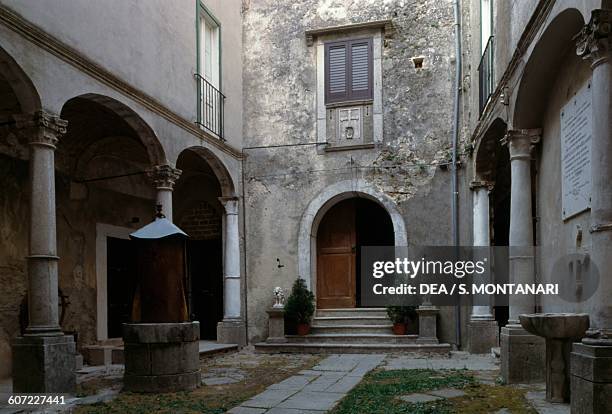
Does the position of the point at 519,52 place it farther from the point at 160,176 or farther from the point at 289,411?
the point at 160,176

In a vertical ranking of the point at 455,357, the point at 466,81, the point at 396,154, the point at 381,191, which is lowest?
the point at 455,357

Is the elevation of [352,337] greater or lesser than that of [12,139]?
lesser

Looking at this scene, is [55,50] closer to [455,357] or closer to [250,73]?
[250,73]

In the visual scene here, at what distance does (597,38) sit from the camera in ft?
15.4

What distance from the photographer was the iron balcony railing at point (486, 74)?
349 inches

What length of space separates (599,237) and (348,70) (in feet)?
26.9

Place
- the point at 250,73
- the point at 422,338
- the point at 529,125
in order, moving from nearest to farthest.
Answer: the point at 529,125 → the point at 422,338 → the point at 250,73

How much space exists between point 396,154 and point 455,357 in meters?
4.01

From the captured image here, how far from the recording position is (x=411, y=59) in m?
11.9

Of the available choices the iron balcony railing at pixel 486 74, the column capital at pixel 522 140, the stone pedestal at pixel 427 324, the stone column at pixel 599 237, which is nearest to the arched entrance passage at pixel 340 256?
the stone pedestal at pixel 427 324

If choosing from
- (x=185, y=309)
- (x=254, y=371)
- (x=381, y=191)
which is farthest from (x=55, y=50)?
(x=381, y=191)

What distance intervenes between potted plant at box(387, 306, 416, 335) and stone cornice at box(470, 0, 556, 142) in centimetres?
336

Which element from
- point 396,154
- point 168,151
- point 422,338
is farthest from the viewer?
point 396,154

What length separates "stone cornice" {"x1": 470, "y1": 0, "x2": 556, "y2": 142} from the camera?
6000mm
